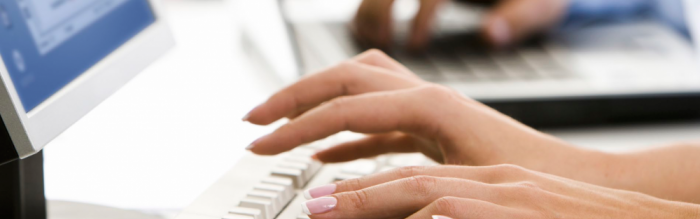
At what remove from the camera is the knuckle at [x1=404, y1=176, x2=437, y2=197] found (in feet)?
1.07

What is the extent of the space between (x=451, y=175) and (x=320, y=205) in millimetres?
79

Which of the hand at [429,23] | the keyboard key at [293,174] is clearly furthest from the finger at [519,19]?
the keyboard key at [293,174]

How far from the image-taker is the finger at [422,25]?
75 cm

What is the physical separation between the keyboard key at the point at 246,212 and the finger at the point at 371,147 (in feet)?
0.37

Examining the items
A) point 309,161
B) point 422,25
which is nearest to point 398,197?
point 309,161

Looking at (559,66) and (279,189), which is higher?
(559,66)

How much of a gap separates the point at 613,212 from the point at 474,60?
392mm

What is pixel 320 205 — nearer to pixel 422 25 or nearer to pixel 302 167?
pixel 302 167

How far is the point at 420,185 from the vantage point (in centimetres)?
33

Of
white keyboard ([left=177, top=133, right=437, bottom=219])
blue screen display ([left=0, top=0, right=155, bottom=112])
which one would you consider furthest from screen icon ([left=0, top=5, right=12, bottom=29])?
white keyboard ([left=177, top=133, right=437, bottom=219])

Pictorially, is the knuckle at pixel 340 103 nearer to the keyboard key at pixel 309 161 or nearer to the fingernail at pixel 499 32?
the keyboard key at pixel 309 161

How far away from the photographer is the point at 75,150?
57 cm

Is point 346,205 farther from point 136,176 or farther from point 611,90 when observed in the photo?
point 611,90

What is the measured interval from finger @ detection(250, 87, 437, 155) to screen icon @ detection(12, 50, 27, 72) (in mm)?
145
